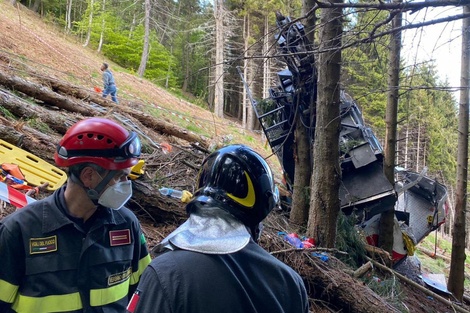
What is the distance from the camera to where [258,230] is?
1566 mm

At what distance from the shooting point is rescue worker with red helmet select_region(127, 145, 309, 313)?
1.22 m

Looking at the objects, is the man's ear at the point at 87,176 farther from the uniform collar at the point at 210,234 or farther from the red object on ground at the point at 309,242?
the red object on ground at the point at 309,242

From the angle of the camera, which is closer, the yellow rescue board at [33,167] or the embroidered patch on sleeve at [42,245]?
the embroidered patch on sleeve at [42,245]

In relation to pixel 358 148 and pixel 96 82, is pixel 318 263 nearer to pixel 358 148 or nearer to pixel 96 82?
pixel 358 148

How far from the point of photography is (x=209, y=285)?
1.23 m

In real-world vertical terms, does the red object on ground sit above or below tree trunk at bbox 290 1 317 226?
below

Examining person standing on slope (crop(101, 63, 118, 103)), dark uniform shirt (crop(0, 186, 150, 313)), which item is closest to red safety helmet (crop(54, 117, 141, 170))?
dark uniform shirt (crop(0, 186, 150, 313))

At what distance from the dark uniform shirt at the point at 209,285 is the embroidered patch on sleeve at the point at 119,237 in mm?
949

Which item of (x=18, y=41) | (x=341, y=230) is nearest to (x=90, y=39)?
(x=18, y=41)

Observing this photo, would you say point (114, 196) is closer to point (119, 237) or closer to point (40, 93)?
point (119, 237)

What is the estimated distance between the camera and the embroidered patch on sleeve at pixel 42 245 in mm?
1944

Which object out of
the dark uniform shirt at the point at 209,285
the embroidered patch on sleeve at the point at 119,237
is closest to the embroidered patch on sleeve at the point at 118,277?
the embroidered patch on sleeve at the point at 119,237

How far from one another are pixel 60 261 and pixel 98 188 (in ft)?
1.44

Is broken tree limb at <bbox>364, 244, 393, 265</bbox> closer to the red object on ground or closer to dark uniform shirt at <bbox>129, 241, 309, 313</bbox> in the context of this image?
the red object on ground
